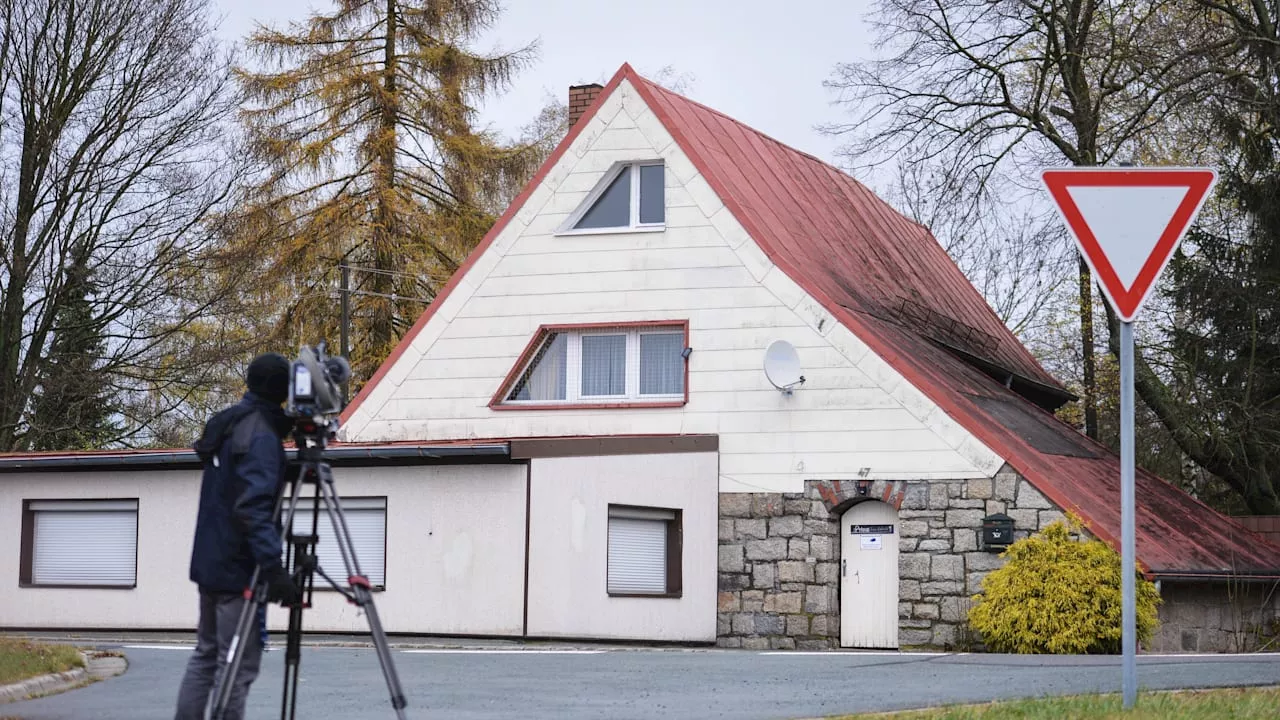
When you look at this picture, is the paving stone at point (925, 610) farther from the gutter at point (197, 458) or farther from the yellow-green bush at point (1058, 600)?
the gutter at point (197, 458)

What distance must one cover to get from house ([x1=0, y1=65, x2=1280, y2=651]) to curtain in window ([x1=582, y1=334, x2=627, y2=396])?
1.2 inches

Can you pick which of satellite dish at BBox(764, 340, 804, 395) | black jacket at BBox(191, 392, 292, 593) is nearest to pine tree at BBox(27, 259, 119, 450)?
satellite dish at BBox(764, 340, 804, 395)

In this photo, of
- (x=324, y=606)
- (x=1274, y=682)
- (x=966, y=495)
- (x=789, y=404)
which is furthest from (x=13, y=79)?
(x=1274, y=682)

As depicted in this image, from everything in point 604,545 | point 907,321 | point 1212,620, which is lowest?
point 1212,620

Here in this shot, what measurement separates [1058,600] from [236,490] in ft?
40.1

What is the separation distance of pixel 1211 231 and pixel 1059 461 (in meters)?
8.51

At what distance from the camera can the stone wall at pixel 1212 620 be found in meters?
20.4

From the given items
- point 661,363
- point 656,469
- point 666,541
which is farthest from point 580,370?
point 666,541

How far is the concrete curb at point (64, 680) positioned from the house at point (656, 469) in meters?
6.95

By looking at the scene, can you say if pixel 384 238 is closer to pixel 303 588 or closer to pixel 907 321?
Result: pixel 907 321

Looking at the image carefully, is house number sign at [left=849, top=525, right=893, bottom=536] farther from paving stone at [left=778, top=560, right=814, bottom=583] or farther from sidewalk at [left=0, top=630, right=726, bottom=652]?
sidewalk at [left=0, top=630, right=726, bottom=652]

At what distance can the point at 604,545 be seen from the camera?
2106 centimetres

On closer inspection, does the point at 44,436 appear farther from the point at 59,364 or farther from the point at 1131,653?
the point at 1131,653

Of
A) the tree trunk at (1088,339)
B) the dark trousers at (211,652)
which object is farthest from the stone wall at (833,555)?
the tree trunk at (1088,339)
